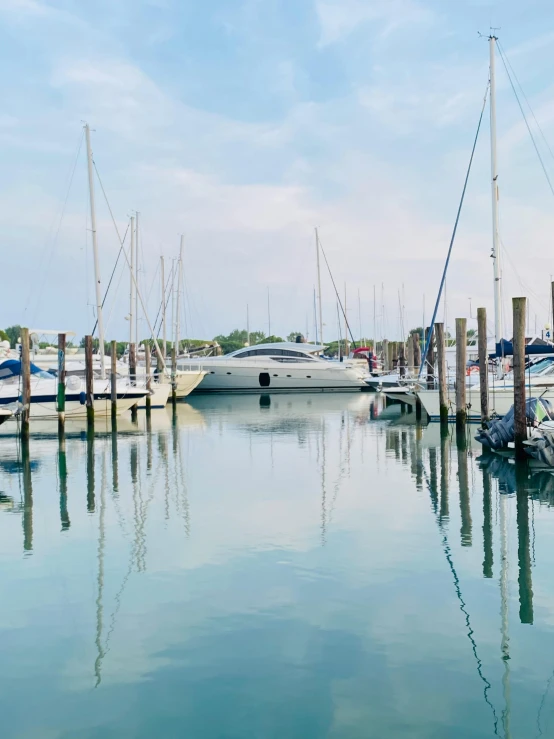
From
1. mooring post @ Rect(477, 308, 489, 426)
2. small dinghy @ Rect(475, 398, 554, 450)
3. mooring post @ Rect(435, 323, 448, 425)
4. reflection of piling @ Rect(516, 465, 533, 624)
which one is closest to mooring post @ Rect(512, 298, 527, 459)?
small dinghy @ Rect(475, 398, 554, 450)

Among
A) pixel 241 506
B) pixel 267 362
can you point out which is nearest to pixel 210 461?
pixel 241 506

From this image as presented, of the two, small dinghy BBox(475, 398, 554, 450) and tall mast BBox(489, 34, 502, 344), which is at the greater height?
tall mast BBox(489, 34, 502, 344)

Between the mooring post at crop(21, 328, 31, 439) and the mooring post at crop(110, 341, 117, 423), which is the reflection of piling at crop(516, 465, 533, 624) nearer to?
the mooring post at crop(21, 328, 31, 439)

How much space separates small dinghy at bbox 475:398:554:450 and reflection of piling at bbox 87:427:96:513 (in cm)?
936

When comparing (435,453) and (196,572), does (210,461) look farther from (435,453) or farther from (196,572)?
(196,572)

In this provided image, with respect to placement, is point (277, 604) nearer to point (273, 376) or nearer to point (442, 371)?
point (442, 371)

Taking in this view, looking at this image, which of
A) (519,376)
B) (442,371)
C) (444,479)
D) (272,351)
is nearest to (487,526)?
(444,479)

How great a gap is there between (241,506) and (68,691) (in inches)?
284

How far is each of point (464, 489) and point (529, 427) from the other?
3.07 metres

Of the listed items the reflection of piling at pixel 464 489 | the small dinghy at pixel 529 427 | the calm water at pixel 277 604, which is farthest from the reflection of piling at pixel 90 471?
the small dinghy at pixel 529 427

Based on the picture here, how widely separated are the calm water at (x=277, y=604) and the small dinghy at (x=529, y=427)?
0.99 meters

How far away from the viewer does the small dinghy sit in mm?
16422

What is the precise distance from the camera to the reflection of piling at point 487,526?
9547 mm

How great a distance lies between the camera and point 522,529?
11383mm
